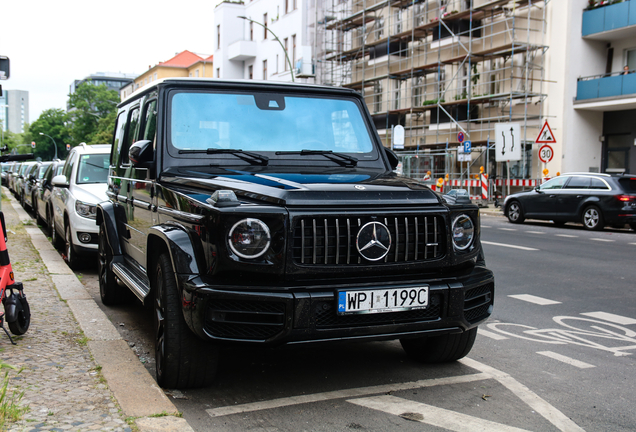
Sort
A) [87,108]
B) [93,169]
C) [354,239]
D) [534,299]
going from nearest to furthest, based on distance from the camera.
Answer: [354,239] → [534,299] → [93,169] → [87,108]

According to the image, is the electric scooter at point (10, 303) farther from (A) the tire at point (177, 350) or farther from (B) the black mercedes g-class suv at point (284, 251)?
(A) the tire at point (177, 350)

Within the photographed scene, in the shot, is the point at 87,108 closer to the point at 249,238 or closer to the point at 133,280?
the point at 133,280

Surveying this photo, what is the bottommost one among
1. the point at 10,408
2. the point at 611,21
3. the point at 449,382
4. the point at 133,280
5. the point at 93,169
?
the point at 449,382

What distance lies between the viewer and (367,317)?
3750mm

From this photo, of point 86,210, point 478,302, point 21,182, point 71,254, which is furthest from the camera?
point 21,182

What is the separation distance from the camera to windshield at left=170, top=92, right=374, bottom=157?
4.94 meters

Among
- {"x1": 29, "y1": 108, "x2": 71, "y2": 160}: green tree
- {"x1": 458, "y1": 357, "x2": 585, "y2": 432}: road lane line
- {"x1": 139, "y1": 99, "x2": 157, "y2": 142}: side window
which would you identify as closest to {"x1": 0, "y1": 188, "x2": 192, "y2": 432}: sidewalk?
{"x1": 139, "y1": 99, "x2": 157, "y2": 142}: side window

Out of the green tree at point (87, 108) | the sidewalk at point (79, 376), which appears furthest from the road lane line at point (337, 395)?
the green tree at point (87, 108)

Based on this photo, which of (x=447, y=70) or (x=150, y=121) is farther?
(x=447, y=70)

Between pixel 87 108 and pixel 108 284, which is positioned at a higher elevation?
pixel 87 108

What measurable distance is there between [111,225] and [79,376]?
2.63m

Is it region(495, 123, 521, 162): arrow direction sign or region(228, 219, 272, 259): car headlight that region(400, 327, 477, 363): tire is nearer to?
region(228, 219, 272, 259): car headlight

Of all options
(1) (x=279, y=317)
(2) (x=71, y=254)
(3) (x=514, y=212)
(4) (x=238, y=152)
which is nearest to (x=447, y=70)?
(3) (x=514, y=212)

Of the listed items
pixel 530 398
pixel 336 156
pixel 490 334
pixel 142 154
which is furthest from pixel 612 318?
pixel 142 154
